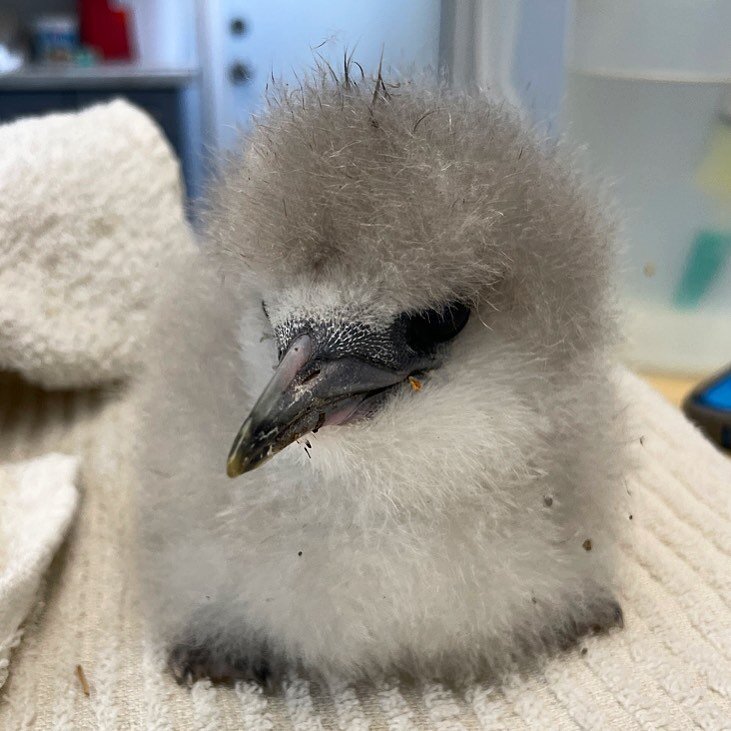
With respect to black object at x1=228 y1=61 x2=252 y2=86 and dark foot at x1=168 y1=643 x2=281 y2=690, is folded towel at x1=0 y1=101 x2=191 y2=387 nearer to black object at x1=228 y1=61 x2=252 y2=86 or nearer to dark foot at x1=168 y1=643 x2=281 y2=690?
dark foot at x1=168 y1=643 x2=281 y2=690

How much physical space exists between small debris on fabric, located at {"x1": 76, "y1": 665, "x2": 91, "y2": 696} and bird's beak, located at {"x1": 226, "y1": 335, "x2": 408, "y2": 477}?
0.94 feet

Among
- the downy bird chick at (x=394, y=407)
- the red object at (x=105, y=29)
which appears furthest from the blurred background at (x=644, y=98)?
the red object at (x=105, y=29)

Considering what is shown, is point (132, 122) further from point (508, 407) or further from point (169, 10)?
point (169, 10)

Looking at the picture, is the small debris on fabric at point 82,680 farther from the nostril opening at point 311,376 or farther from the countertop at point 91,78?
the countertop at point 91,78

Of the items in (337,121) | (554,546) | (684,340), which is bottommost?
(684,340)

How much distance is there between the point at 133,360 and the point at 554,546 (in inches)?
25.9

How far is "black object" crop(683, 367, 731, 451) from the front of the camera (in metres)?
1.08

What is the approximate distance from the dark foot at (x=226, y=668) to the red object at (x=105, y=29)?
2351mm

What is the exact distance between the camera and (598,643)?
2.19 feet

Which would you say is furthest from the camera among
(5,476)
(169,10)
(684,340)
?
(169,10)

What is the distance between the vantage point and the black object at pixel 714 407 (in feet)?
3.55

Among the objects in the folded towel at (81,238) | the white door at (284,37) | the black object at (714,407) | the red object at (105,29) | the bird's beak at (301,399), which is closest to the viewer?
the bird's beak at (301,399)

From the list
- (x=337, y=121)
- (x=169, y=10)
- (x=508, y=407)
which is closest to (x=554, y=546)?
(x=508, y=407)

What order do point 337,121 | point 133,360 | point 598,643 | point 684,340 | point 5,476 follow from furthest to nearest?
point 684,340
point 133,360
point 5,476
point 598,643
point 337,121
